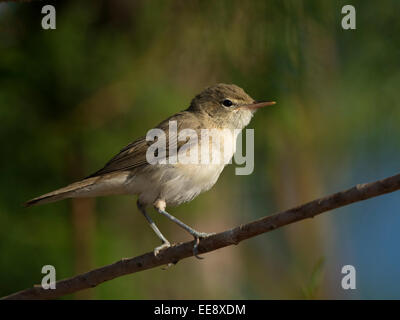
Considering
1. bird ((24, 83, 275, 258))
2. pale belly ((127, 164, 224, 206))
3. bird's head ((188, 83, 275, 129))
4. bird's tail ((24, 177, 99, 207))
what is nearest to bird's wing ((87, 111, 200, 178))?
bird ((24, 83, 275, 258))

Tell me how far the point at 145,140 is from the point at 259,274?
260 centimetres

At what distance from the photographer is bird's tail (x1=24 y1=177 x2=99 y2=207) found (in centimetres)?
332

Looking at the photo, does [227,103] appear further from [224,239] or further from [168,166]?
[224,239]

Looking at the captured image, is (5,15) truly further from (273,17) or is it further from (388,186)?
(388,186)

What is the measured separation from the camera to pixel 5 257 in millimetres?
4004

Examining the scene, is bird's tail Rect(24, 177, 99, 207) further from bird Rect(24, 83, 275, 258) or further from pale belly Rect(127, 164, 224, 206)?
pale belly Rect(127, 164, 224, 206)

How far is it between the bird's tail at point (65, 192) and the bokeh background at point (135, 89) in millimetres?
476

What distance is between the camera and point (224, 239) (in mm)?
2623

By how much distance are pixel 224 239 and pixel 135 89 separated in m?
2.11

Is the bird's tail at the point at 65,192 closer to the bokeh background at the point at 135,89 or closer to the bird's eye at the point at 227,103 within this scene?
the bokeh background at the point at 135,89

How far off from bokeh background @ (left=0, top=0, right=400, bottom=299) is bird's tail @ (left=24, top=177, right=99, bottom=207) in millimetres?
476

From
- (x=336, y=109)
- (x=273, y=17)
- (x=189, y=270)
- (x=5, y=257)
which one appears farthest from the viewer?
(x=189, y=270)
